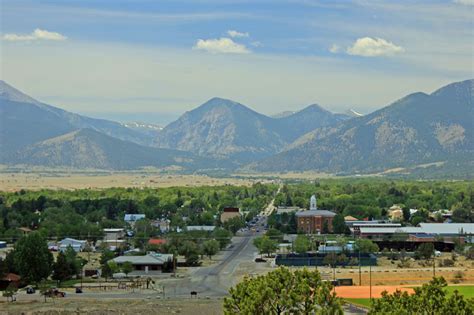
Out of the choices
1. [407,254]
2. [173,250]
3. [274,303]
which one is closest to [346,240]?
[407,254]

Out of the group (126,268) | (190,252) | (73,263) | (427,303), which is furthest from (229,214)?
(427,303)

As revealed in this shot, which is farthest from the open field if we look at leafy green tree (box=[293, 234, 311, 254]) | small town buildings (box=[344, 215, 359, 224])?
small town buildings (box=[344, 215, 359, 224])

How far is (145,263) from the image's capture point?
294 feet

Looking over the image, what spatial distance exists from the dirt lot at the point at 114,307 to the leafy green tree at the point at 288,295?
23.4m

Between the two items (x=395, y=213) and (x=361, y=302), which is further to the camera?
(x=395, y=213)

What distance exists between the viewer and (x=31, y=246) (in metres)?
77.5

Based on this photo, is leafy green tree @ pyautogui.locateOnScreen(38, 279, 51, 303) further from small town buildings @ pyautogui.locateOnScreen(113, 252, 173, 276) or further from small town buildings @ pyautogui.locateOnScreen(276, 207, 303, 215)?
small town buildings @ pyautogui.locateOnScreen(276, 207, 303, 215)

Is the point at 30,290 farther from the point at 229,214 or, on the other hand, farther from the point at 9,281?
the point at 229,214

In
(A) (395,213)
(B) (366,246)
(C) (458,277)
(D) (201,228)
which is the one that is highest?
(A) (395,213)

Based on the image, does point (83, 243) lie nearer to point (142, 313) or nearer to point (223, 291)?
point (223, 291)

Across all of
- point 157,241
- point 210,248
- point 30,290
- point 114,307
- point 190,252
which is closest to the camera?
point 114,307

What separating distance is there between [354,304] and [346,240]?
47.2m

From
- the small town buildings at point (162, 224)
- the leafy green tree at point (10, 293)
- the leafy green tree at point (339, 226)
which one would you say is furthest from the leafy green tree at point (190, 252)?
the leafy green tree at point (339, 226)

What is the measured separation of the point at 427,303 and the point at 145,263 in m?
57.5
